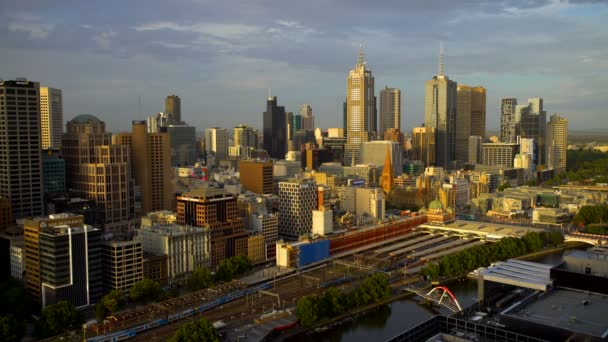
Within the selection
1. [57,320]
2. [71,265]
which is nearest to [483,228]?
[71,265]

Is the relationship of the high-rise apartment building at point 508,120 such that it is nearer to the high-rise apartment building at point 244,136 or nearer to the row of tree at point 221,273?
the high-rise apartment building at point 244,136

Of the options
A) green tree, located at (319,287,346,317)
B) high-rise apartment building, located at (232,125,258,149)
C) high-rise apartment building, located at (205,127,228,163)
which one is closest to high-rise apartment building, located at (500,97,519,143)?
high-rise apartment building, located at (232,125,258,149)

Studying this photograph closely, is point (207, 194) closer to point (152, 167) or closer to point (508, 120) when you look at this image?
point (152, 167)

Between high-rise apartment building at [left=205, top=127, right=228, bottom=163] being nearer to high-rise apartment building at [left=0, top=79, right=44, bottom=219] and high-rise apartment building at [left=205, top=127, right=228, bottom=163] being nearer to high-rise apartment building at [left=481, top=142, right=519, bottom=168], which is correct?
high-rise apartment building at [left=481, top=142, right=519, bottom=168]

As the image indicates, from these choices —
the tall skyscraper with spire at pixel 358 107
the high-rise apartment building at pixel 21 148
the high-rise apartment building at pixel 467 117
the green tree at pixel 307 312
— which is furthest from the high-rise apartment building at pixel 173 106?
the green tree at pixel 307 312

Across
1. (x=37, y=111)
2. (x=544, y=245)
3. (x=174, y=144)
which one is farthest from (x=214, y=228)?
(x=174, y=144)

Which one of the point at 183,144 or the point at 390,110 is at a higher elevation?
the point at 390,110

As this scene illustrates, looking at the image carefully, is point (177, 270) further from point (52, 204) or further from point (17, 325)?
point (52, 204)
